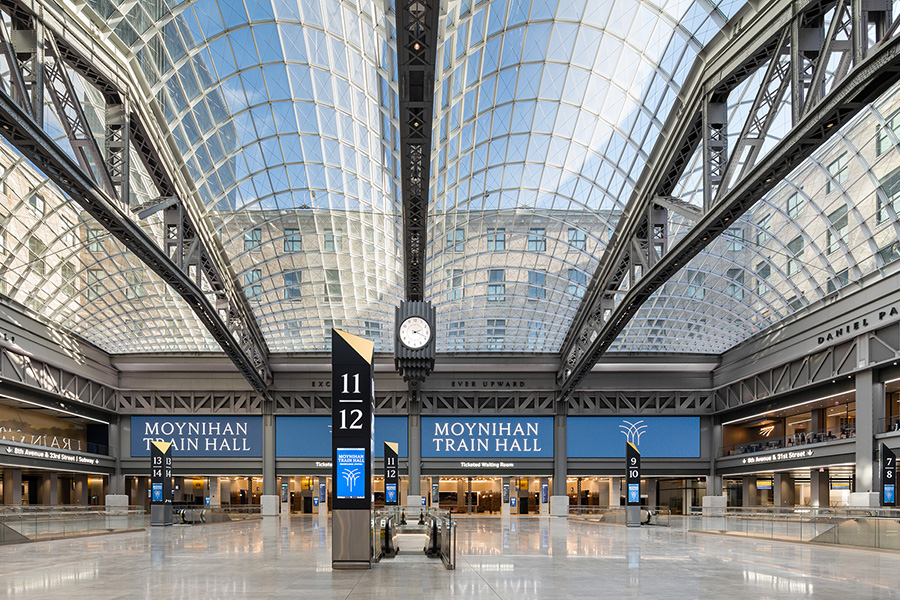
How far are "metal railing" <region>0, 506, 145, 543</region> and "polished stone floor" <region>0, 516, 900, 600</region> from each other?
3.39m

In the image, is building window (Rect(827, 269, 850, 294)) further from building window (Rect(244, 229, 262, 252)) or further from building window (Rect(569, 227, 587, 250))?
building window (Rect(244, 229, 262, 252))

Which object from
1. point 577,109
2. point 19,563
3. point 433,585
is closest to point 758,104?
point 577,109

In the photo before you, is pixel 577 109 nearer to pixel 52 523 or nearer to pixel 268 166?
pixel 268 166

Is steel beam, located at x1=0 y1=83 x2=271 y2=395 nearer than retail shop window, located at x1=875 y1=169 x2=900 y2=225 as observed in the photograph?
Yes

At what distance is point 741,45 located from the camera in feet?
81.8

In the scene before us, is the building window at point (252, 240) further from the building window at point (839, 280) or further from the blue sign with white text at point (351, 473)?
the building window at point (839, 280)

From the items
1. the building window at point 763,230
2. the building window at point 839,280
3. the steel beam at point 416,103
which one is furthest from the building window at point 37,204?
the building window at point 839,280

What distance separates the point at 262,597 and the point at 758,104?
19989 millimetres

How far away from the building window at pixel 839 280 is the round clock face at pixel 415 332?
23.9 metres

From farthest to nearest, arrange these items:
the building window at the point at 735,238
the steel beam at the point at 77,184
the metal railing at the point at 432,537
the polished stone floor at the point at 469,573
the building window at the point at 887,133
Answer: the building window at the point at 735,238 → the building window at the point at 887,133 → the steel beam at the point at 77,184 → the metal railing at the point at 432,537 → the polished stone floor at the point at 469,573

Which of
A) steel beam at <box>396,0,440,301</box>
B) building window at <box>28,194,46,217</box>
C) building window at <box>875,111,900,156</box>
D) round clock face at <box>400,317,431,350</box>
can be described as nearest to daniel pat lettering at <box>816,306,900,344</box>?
building window at <box>875,111,900,156</box>

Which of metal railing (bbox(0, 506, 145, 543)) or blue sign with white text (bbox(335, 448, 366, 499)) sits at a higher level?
blue sign with white text (bbox(335, 448, 366, 499))

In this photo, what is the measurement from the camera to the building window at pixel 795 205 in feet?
136

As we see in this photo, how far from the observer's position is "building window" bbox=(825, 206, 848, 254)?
40156mm
